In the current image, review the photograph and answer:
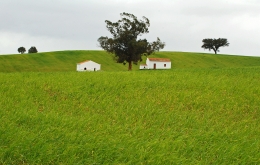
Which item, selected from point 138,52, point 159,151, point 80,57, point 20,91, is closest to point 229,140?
point 159,151

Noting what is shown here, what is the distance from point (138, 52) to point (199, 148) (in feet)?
142

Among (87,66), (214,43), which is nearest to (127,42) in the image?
(87,66)

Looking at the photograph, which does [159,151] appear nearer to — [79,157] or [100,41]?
[79,157]

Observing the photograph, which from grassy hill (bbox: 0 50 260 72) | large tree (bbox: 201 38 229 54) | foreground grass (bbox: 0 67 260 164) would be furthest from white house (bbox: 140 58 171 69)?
foreground grass (bbox: 0 67 260 164)

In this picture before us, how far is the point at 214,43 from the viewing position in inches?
4611

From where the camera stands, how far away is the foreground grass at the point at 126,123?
289 inches

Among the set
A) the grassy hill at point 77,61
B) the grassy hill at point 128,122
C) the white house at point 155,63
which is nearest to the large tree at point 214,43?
the grassy hill at point 77,61

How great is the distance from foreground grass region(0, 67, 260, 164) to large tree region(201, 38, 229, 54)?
104 metres

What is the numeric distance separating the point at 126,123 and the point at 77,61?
79.2m

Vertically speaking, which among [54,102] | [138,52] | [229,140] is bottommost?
[229,140]

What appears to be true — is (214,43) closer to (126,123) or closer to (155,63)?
(155,63)

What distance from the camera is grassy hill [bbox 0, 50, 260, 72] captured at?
2904 inches

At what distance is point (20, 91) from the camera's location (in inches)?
548

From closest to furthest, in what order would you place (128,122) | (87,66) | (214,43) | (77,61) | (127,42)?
(128,122) < (127,42) < (87,66) < (77,61) < (214,43)
